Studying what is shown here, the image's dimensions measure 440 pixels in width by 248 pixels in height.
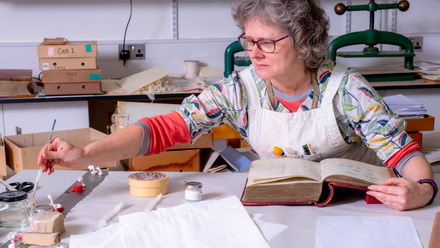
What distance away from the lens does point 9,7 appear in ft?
11.2

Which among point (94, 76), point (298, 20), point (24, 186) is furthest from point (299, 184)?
point (94, 76)

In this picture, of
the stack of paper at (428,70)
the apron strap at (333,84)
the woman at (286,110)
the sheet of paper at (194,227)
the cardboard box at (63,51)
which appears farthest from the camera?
the stack of paper at (428,70)

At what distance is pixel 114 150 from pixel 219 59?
2.09 m

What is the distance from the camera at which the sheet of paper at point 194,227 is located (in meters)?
1.15

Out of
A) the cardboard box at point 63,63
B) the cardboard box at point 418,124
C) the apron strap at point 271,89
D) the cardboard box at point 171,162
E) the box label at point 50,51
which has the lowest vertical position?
the cardboard box at point 171,162

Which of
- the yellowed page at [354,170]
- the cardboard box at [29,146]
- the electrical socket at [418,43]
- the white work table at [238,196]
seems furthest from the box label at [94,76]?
the electrical socket at [418,43]

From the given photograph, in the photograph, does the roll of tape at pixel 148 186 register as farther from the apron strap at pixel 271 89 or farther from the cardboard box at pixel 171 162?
the cardboard box at pixel 171 162

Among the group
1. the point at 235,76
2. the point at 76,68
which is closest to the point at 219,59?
the point at 76,68

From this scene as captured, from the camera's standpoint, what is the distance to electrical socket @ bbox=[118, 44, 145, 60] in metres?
3.48

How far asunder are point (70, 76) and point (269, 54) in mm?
1563

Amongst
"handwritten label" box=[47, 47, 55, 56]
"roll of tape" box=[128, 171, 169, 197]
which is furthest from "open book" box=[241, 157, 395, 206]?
"handwritten label" box=[47, 47, 55, 56]

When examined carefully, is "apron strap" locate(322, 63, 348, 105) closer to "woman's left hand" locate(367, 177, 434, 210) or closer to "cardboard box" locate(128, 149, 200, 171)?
"woman's left hand" locate(367, 177, 434, 210)

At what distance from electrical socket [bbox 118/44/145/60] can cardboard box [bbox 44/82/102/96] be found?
0.64 m

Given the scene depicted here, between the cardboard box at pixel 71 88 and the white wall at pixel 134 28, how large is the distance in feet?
1.96
